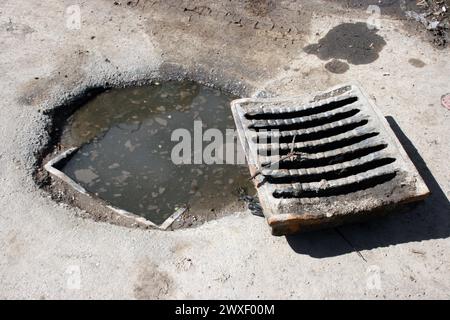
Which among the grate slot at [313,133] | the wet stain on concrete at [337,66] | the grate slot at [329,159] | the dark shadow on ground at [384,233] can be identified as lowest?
the dark shadow on ground at [384,233]

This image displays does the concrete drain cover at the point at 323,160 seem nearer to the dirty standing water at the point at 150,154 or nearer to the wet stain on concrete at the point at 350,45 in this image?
the dirty standing water at the point at 150,154

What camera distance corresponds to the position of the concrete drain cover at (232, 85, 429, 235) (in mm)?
3938

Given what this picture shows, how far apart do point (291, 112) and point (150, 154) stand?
1554 mm

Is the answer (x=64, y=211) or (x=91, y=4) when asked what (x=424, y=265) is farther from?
(x=91, y=4)

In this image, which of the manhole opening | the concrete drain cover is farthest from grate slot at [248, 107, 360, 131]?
the manhole opening

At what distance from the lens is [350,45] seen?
5922mm

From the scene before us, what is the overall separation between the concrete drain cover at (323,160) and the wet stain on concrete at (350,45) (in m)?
1.06

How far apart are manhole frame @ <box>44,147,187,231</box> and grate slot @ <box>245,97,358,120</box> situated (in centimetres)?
118

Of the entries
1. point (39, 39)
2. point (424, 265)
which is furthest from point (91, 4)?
point (424, 265)

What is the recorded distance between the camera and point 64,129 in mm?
5250

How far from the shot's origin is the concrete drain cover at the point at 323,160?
3.94 meters

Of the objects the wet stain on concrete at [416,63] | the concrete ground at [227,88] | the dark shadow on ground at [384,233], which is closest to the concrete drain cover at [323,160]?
the dark shadow on ground at [384,233]

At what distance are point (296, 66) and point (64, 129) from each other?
2813mm

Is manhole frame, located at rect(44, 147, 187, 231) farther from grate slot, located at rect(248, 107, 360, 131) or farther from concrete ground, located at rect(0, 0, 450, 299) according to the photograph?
grate slot, located at rect(248, 107, 360, 131)
